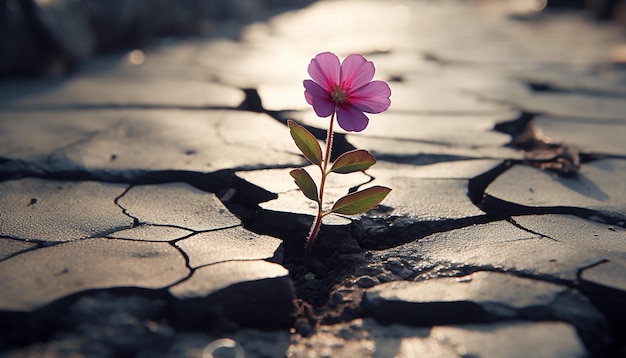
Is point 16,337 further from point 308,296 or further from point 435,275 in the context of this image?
point 435,275

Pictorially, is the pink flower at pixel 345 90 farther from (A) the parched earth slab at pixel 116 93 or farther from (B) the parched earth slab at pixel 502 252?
(A) the parched earth slab at pixel 116 93

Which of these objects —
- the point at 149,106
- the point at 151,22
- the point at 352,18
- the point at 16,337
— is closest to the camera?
the point at 16,337

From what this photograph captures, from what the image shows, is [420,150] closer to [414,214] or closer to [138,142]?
[414,214]

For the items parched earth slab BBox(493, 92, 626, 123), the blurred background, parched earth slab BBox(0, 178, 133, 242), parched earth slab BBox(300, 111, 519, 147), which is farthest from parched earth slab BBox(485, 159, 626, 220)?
the blurred background

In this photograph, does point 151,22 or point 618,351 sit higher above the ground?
point 151,22

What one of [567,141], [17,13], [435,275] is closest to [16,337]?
[435,275]

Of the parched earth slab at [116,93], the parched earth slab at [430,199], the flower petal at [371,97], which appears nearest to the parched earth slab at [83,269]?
the flower petal at [371,97]

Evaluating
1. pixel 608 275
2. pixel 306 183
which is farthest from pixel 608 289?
pixel 306 183
